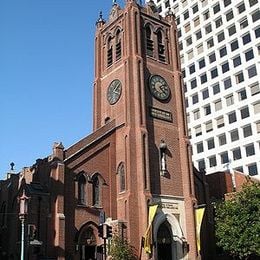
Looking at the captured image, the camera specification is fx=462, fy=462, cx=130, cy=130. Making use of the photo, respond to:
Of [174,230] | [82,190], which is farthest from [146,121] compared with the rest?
[174,230]

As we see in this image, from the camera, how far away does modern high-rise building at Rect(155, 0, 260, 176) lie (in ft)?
210

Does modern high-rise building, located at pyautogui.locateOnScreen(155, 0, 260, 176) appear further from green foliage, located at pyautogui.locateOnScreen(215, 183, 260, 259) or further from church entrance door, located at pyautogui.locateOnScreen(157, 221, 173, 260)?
church entrance door, located at pyautogui.locateOnScreen(157, 221, 173, 260)

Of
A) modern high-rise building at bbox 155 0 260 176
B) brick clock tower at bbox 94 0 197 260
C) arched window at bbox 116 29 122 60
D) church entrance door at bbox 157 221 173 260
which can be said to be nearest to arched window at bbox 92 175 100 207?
brick clock tower at bbox 94 0 197 260

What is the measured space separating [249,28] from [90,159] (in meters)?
39.7

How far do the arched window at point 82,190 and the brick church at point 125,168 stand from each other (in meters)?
0.08

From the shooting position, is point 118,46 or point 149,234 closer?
point 149,234

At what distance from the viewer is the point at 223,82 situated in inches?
2744

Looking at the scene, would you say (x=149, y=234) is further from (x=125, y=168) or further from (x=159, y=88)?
(x=159, y=88)

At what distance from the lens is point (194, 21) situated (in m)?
78.6

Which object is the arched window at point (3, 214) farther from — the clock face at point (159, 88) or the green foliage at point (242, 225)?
the green foliage at point (242, 225)

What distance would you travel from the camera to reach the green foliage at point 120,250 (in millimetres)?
33531

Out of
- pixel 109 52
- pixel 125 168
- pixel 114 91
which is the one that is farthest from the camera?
pixel 109 52

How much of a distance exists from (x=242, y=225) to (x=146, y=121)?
11879 mm

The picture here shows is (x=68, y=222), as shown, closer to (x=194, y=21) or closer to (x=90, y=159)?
(x=90, y=159)
